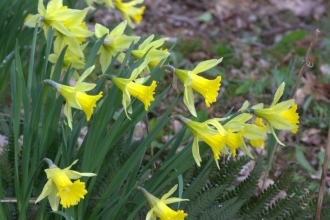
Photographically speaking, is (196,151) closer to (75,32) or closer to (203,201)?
(203,201)

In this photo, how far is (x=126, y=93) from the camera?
1.44 metres

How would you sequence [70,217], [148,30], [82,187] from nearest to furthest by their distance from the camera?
[82,187] → [70,217] → [148,30]

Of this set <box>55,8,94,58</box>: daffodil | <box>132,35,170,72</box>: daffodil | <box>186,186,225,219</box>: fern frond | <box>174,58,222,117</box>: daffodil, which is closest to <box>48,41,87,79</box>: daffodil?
<box>55,8,94,58</box>: daffodil

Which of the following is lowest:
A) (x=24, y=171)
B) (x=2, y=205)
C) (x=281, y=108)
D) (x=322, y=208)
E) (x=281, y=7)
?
(x=281, y=7)

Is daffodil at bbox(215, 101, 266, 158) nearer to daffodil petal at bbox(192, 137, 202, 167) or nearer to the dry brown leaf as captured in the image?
daffodil petal at bbox(192, 137, 202, 167)

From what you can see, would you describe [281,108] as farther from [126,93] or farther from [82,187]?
[82,187]

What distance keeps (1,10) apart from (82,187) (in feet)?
4.01

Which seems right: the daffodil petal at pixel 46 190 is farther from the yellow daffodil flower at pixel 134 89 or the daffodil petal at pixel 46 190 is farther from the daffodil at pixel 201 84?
the daffodil at pixel 201 84

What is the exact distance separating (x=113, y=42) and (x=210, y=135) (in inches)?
18.9

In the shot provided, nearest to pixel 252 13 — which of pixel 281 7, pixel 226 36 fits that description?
pixel 281 7

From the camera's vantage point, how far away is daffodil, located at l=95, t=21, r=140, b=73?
168 cm

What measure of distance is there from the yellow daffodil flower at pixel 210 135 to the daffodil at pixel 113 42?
35 cm

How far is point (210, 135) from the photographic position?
1.46 metres

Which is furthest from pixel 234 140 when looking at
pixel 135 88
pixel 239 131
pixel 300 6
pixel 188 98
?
pixel 300 6
